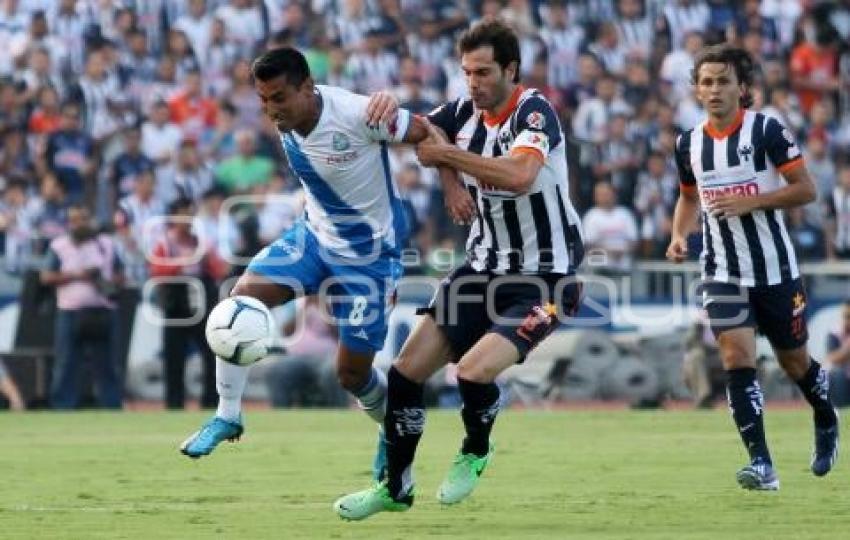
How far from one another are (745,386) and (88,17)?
15.1 meters

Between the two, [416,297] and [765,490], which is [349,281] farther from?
[416,297]

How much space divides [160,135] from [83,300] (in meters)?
3.26

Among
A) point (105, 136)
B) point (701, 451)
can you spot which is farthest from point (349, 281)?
point (105, 136)

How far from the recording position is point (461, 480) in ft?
33.9

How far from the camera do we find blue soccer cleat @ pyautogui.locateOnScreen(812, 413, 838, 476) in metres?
11.8

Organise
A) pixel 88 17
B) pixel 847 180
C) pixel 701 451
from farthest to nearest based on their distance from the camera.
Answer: pixel 88 17 → pixel 847 180 → pixel 701 451

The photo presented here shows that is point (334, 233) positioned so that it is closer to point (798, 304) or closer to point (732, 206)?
point (732, 206)

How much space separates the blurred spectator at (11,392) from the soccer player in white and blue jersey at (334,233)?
10094mm

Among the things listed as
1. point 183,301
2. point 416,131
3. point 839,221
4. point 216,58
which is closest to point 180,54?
point 216,58

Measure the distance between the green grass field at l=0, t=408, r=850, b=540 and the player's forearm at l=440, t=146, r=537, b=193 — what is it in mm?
1642

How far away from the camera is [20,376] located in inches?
822

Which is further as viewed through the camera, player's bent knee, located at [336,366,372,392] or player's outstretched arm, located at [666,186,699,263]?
player's outstretched arm, located at [666,186,699,263]

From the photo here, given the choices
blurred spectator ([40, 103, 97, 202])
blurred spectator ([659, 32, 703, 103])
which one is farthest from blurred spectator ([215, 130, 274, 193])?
blurred spectator ([659, 32, 703, 103])

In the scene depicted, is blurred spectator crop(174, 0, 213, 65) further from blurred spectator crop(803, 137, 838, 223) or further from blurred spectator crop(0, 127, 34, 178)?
blurred spectator crop(803, 137, 838, 223)
